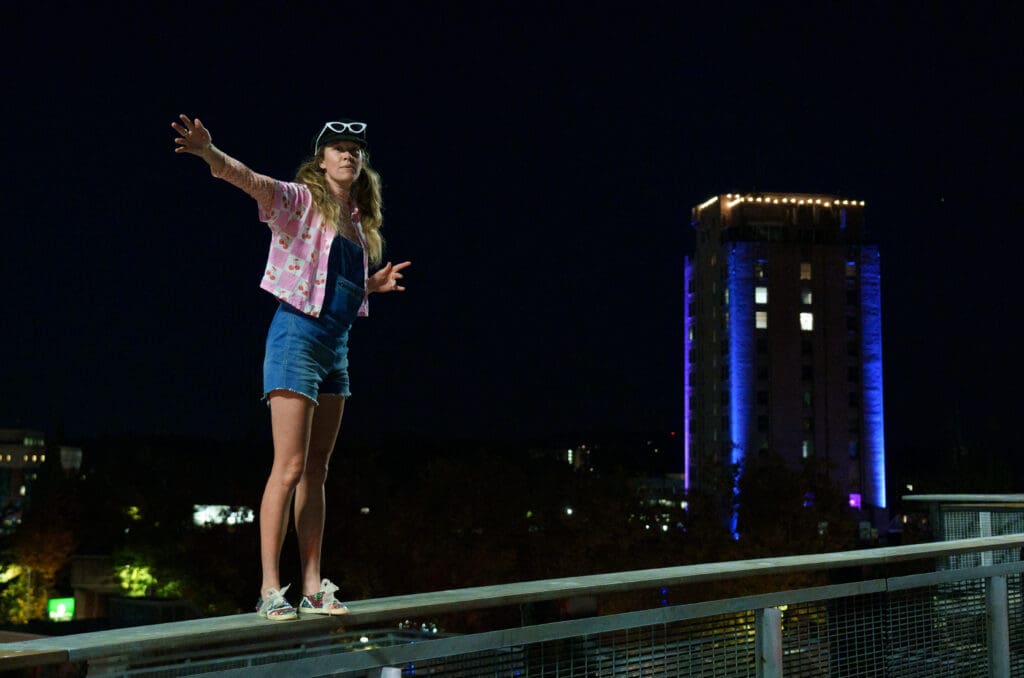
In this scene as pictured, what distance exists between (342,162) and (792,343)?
356 ft

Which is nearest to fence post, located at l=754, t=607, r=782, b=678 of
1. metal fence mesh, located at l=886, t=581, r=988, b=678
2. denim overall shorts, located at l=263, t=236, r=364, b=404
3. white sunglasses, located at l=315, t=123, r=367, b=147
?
metal fence mesh, located at l=886, t=581, r=988, b=678

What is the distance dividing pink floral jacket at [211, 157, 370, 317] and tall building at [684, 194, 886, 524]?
10168 centimetres

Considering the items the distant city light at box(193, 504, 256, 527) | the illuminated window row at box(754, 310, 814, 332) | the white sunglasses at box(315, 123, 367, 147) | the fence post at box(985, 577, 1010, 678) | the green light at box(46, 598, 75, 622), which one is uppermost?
the illuminated window row at box(754, 310, 814, 332)

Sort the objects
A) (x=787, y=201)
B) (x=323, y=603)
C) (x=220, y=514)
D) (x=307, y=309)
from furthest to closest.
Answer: (x=787, y=201) → (x=220, y=514) → (x=307, y=309) → (x=323, y=603)

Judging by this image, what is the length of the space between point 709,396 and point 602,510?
55234 mm

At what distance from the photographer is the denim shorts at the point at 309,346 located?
4.23 m

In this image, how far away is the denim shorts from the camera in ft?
13.9

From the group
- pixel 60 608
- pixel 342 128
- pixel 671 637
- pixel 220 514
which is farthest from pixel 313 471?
pixel 220 514

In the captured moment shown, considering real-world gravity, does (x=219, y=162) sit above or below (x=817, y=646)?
above

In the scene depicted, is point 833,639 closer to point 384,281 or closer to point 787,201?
point 384,281

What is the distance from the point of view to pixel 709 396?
114 meters

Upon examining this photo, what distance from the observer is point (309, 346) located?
428 centimetres

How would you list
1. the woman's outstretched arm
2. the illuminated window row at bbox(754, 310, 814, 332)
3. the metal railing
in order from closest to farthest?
the metal railing → the woman's outstretched arm → the illuminated window row at bbox(754, 310, 814, 332)

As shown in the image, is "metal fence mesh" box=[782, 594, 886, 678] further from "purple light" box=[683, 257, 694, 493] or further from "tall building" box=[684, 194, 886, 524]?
"purple light" box=[683, 257, 694, 493]
